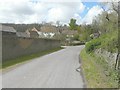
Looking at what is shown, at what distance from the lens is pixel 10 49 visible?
74.4 ft

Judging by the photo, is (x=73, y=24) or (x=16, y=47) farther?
(x=73, y=24)

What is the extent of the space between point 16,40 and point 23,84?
48.3 feet

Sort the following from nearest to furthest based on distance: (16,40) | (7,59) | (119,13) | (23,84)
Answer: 1. (23,84)
2. (119,13)
3. (7,59)
4. (16,40)

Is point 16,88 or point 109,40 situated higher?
point 109,40

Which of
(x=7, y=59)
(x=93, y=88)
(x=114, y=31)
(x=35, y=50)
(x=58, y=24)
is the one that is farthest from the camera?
(x=58, y=24)

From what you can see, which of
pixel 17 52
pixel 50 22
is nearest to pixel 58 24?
pixel 50 22

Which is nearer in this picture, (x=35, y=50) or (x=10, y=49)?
(x=10, y=49)

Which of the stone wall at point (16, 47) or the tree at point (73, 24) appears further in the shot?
the tree at point (73, 24)

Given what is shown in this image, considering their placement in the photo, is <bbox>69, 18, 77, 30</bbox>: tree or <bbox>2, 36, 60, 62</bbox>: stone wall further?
<bbox>69, 18, 77, 30</bbox>: tree

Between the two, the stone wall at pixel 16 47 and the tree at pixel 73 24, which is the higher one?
the tree at pixel 73 24

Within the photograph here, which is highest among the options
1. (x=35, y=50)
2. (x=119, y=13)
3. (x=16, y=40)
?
(x=119, y=13)

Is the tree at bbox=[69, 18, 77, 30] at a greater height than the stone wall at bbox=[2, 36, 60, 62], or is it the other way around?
the tree at bbox=[69, 18, 77, 30]

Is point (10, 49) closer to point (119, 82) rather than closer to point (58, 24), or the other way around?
point (119, 82)

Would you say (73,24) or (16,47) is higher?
(73,24)
